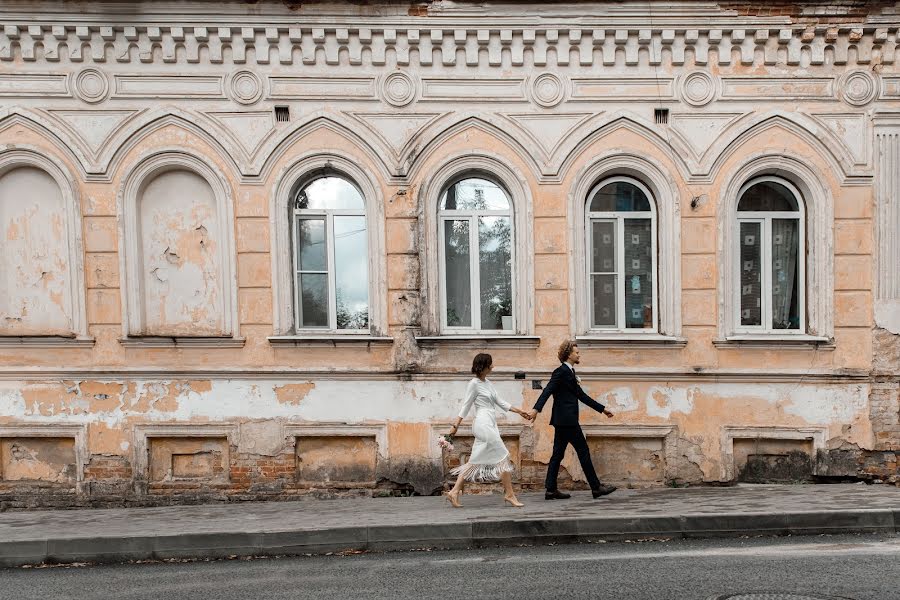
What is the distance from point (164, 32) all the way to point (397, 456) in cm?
551

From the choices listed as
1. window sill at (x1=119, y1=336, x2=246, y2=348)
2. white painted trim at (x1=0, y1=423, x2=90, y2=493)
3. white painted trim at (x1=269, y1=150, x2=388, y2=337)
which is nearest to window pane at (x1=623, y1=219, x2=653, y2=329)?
white painted trim at (x1=269, y1=150, x2=388, y2=337)

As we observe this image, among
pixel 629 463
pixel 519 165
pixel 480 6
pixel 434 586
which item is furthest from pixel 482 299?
pixel 434 586

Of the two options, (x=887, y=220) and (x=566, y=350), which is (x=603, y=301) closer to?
(x=566, y=350)

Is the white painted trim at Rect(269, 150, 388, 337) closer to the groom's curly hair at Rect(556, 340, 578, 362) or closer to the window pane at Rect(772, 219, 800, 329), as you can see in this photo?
the groom's curly hair at Rect(556, 340, 578, 362)

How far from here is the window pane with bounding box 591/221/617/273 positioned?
8617 millimetres

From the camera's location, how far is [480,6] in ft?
26.9

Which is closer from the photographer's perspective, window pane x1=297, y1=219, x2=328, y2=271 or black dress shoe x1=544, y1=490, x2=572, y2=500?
black dress shoe x1=544, y1=490, x2=572, y2=500

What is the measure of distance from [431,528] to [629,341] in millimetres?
3273

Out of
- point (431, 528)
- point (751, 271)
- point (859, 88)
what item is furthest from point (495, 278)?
point (859, 88)

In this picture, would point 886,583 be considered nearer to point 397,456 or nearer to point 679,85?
point 397,456

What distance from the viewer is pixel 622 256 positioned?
8.61 meters

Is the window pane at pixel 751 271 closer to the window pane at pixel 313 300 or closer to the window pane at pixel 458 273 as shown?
the window pane at pixel 458 273

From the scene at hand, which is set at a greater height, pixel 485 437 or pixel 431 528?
pixel 485 437

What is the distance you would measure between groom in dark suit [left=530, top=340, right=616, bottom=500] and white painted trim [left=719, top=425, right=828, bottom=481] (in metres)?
1.62
